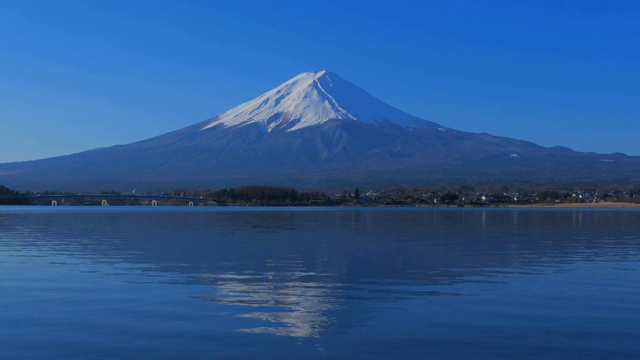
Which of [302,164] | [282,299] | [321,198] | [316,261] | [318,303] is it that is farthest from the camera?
[302,164]

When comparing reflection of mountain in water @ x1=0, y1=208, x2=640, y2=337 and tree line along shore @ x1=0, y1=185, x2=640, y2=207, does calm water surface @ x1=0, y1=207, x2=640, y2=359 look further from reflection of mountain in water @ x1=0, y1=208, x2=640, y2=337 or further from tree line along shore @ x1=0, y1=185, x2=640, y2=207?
tree line along shore @ x1=0, y1=185, x2=640, y2=207

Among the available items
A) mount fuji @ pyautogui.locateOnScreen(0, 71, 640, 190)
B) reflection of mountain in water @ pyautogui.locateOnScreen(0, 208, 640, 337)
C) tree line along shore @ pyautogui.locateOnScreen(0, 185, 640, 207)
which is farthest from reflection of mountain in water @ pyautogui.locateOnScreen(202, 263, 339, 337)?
mount fuji @ pyautogui.locateOnScreen(0, 71, 640, 190)

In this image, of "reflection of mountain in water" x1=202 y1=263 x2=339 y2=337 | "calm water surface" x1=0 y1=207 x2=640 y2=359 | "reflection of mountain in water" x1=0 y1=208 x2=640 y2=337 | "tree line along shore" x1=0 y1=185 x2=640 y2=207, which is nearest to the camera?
"calm water surface" x1=0 y1=207 x2=640 y2=359

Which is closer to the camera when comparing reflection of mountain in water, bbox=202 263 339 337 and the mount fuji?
reflection of mountain in water, bbox=202 263 339 337

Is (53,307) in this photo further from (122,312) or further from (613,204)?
(613,204)

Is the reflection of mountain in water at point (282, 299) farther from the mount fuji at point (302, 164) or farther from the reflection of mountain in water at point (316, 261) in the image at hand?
the mount fuji at point (302, 164)

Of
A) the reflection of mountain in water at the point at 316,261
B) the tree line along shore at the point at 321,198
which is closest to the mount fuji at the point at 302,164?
the tree line along shore at the point at 321,198

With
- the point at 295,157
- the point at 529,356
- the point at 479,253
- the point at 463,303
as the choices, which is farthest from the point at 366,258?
the point at 295,157

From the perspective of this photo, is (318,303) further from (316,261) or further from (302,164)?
(302,164)

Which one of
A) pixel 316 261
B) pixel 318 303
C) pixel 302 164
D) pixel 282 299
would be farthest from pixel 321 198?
pixel 318 303
